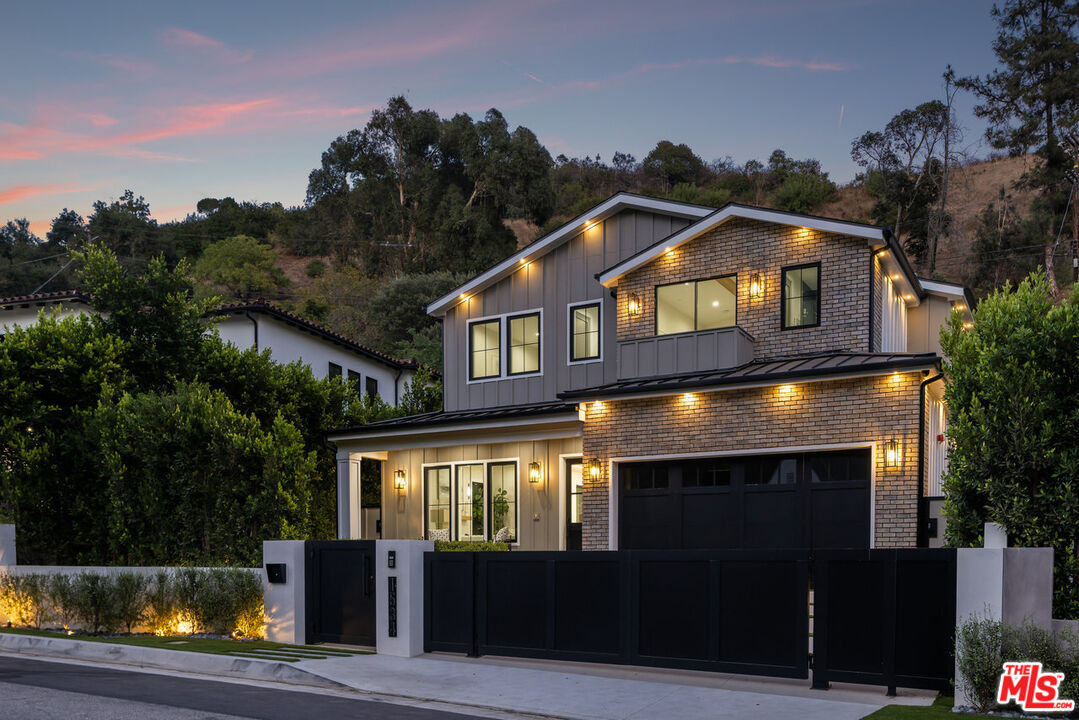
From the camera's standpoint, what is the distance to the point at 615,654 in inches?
491

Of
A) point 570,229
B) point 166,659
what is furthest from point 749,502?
point 166,659

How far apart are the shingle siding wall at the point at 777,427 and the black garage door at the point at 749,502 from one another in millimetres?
374

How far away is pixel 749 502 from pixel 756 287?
480 centimetres

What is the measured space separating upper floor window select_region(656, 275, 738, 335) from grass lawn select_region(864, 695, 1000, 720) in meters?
10.9

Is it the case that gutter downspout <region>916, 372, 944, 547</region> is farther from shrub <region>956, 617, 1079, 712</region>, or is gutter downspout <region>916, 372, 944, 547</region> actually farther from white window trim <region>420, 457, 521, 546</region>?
white window trim <region>420, 457, 521, 546</region>

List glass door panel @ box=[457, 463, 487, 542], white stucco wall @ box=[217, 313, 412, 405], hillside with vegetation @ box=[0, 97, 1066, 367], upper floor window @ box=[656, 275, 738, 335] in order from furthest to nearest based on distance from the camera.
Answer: hillside with vegetation @ box=[0, 97, 1066, 367] < white stucco wall @ box=[217, 313, 412, 405] < glass door panel @ box=[457, 463, 487, 542] < upper floor window @ box=[656, 275, 738, 335]

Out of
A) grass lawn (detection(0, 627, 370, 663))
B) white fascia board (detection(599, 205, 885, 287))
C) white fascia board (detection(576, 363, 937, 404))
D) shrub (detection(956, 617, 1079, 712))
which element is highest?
white fascia board (detection(599, 205, 885, 287))

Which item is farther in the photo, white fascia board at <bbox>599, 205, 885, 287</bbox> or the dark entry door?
white fascia board at <bbox>599, 205, 885, 287</bbox>

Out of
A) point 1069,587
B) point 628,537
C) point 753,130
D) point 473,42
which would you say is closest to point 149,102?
point 473,42

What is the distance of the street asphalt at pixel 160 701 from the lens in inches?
362

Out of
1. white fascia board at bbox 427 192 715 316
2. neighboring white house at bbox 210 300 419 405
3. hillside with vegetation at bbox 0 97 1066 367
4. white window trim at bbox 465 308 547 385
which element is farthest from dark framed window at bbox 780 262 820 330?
hillside with vegetation at bbox 0 97 1066 367

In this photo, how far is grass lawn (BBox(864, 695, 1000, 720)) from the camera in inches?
356

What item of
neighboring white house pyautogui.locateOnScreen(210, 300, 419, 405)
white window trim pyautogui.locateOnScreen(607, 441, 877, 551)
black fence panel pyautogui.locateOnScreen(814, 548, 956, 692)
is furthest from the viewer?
neighboring white house pyautogui.locateOnScreen(210, 300, 419, 405)

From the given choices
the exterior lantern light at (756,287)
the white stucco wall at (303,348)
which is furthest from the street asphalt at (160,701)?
the white stucco wall at (303,348)
